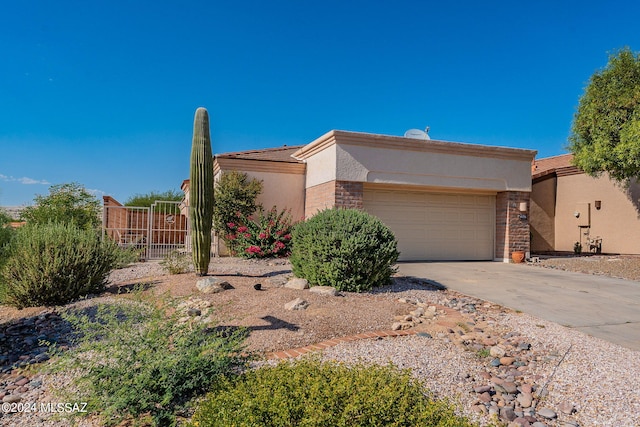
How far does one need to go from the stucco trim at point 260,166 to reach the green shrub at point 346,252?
6.31 m

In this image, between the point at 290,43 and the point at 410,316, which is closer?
the point at 410,316

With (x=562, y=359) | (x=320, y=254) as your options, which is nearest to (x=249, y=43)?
(x=320, y=254)

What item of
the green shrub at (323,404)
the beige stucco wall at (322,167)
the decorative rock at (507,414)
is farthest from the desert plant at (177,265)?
the decorative rock at (507,414)

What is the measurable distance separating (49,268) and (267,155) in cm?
912

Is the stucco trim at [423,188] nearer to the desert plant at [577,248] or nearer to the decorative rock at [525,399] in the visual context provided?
the desert plant at [577,248]

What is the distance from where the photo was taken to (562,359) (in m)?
4.18

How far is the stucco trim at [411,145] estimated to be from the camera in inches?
454

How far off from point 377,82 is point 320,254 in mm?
10011

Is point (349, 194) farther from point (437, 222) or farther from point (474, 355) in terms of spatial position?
point (474, 355)

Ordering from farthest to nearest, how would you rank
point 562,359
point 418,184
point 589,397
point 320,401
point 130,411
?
point 418,184 < point 562,359 < point 589,397 < point 130,411 < point 320,401

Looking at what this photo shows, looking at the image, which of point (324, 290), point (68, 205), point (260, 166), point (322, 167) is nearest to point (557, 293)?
point (324, 290)

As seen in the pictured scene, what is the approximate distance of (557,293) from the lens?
7.70 meters

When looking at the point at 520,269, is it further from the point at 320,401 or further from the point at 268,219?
the point at 320,401

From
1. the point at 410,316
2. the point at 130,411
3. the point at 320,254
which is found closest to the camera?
the point at 130,411
